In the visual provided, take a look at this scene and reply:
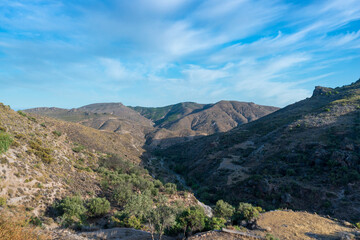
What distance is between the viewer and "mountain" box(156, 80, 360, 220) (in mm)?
21672

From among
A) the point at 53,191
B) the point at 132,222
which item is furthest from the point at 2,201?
the point at 132,222

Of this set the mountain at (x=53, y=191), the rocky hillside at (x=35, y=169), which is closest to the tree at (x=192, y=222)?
the mountain at (x=53, y=191)

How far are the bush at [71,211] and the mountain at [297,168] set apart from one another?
732 inches

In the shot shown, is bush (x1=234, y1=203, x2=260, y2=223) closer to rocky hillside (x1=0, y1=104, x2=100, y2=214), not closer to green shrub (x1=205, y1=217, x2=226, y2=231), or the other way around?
green shrub (x1=205, y1=217, x2=226, y2=231)

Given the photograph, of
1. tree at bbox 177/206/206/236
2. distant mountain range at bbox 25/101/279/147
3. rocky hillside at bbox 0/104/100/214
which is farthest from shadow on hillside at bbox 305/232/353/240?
distant mountain range at bbox 25/101/279/147

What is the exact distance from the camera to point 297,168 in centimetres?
2728

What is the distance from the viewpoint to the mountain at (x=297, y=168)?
71.1ft

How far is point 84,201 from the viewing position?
15617 mm

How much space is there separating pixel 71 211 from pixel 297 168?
93.5 feet

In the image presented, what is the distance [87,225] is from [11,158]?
326 inches

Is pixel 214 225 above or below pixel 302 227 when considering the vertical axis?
above

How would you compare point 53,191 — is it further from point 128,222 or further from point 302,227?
point 302,227

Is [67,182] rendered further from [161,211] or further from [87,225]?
[161,211]

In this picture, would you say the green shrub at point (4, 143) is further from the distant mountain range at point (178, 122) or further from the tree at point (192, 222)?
the distant mountain range at point (178, 122)
